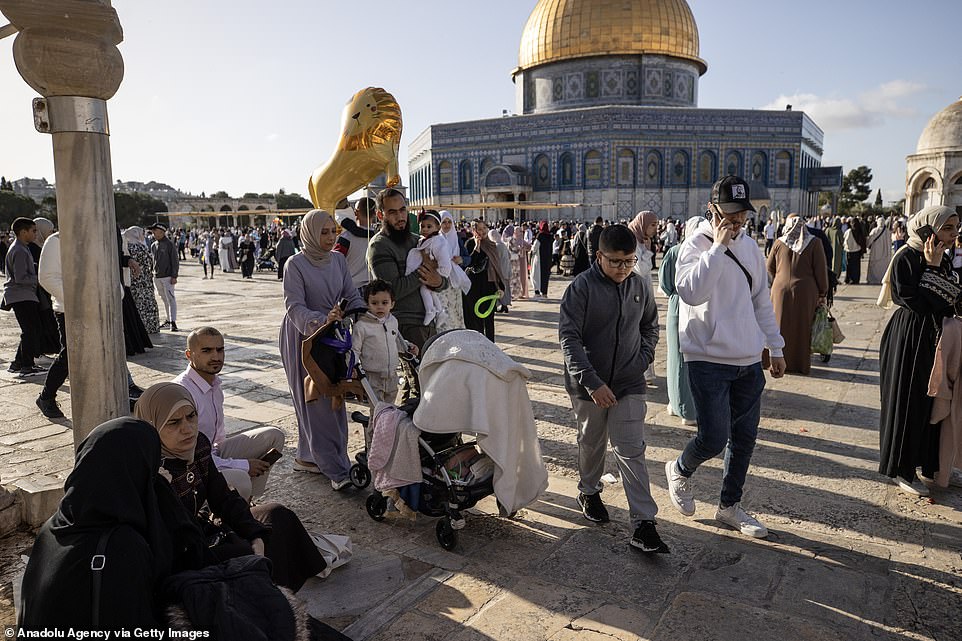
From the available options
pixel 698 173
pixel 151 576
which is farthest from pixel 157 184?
pixel 151 576

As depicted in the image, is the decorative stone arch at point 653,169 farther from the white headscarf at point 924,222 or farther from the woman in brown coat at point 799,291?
the white headscarf at point 924,222

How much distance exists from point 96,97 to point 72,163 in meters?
0.30

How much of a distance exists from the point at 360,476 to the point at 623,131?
34995 mm

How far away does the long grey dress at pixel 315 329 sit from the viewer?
384 cm

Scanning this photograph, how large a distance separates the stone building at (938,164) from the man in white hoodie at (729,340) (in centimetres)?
3919

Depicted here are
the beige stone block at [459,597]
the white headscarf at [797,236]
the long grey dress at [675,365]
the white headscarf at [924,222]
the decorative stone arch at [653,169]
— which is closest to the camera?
the beige stone block at [459,597]

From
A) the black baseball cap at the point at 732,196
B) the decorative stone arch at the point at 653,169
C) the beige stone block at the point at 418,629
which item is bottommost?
the beige stone block at the point at 418,629

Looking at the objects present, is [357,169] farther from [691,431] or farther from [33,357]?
[33,357]

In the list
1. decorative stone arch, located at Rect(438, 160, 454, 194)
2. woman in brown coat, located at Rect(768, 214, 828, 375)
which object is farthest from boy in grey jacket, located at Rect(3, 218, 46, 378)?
decorative stone arch, located at Rect(438, 160, 454, 194)

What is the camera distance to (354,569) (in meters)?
3.03

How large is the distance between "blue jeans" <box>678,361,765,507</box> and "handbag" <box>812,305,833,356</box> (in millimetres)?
3881

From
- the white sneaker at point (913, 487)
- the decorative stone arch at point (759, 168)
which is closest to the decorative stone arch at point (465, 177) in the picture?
the decorative stone arch at point (759, 168)

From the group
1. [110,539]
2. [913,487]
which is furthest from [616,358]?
[110,539]

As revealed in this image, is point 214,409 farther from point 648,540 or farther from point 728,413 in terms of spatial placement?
point 728,413
